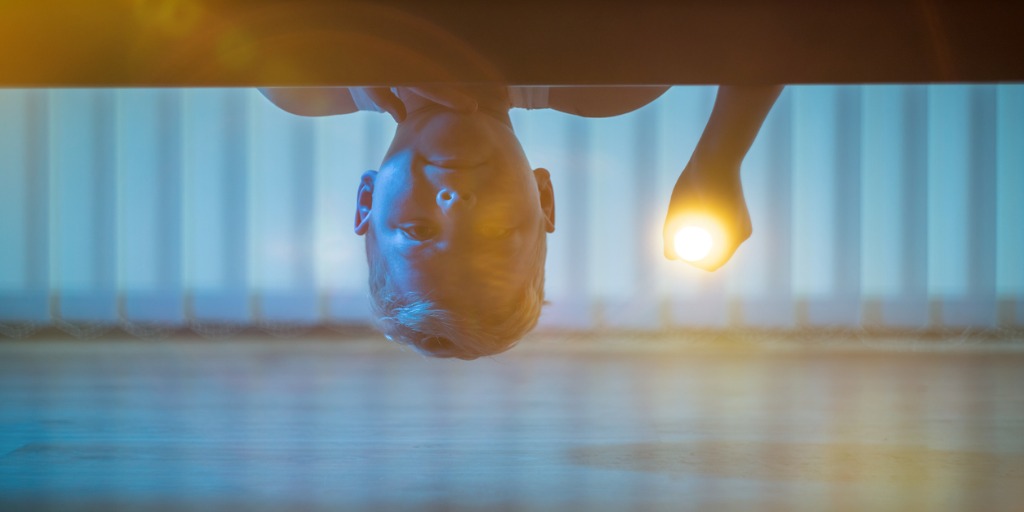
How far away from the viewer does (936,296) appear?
9.05 feet

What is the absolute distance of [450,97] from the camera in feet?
2.75

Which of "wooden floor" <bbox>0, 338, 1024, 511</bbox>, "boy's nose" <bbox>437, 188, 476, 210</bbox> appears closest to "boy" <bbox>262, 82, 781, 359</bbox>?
"boy's nose" <bbox>437, 188, 476, 210</bbox>

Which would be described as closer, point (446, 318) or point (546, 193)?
point (446, 318)

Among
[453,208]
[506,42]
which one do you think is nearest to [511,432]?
[453,208]

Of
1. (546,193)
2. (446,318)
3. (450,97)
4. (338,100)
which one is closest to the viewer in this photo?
(450,97)

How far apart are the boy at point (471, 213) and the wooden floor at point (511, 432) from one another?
0.20m

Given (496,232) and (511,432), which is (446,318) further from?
(511,432)

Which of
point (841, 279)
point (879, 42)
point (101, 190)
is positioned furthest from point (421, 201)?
point (101, 190)

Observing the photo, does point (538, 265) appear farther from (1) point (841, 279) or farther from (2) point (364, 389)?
(1) point (841, 279)

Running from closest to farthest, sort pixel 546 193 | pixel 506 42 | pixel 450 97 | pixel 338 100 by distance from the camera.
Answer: pixel 506 42 → pixel 450 97 → pixel 546 193 → pixel 338 100

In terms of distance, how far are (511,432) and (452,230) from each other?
1.56 ft

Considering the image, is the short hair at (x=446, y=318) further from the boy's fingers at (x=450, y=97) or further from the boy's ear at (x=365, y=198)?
the boy's fingers at (x=450, y=97)

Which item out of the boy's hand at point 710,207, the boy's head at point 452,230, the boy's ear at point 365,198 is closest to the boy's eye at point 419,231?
the boy's head at point 452,230

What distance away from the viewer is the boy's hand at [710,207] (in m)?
0.97
